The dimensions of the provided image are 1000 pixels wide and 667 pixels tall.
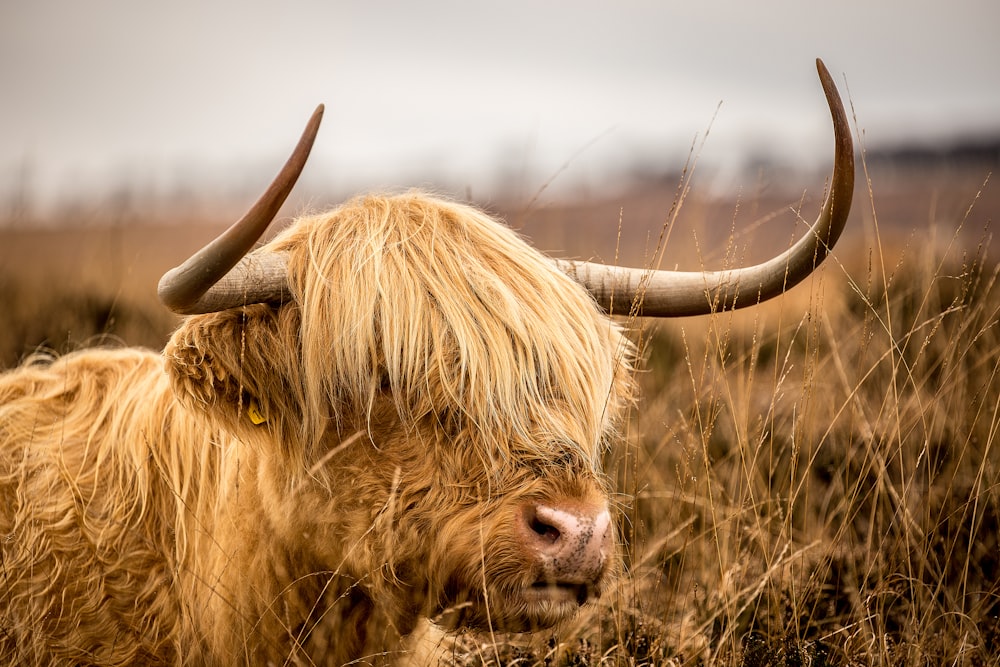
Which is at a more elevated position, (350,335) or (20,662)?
(350,335)

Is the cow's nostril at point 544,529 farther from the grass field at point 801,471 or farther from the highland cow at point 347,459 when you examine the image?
the grass field at point 801,471

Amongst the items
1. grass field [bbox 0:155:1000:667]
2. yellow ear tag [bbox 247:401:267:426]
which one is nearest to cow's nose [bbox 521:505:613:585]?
grass field [bbox 0:155:1000:667]

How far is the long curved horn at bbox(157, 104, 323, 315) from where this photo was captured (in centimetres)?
167

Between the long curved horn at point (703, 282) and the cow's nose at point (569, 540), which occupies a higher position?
the long curved horn at point (703, 282)

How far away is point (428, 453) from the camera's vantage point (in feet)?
6.61

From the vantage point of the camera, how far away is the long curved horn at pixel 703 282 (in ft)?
7.52

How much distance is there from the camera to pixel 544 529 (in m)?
1.83

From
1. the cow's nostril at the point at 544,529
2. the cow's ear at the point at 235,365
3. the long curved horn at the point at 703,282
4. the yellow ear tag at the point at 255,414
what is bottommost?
the cow's nostril at the point at 544,529

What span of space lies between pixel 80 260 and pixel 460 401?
9.68 metres

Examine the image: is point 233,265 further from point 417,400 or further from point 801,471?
point 801,471

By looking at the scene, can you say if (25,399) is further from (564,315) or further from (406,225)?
(564,315)

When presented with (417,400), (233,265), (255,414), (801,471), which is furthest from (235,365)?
(801,471)

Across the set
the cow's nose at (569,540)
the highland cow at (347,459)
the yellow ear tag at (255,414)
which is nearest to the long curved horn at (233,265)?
the highland cow at (347,459)

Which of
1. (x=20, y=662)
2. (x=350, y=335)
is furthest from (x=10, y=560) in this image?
(x=350, y=335)
